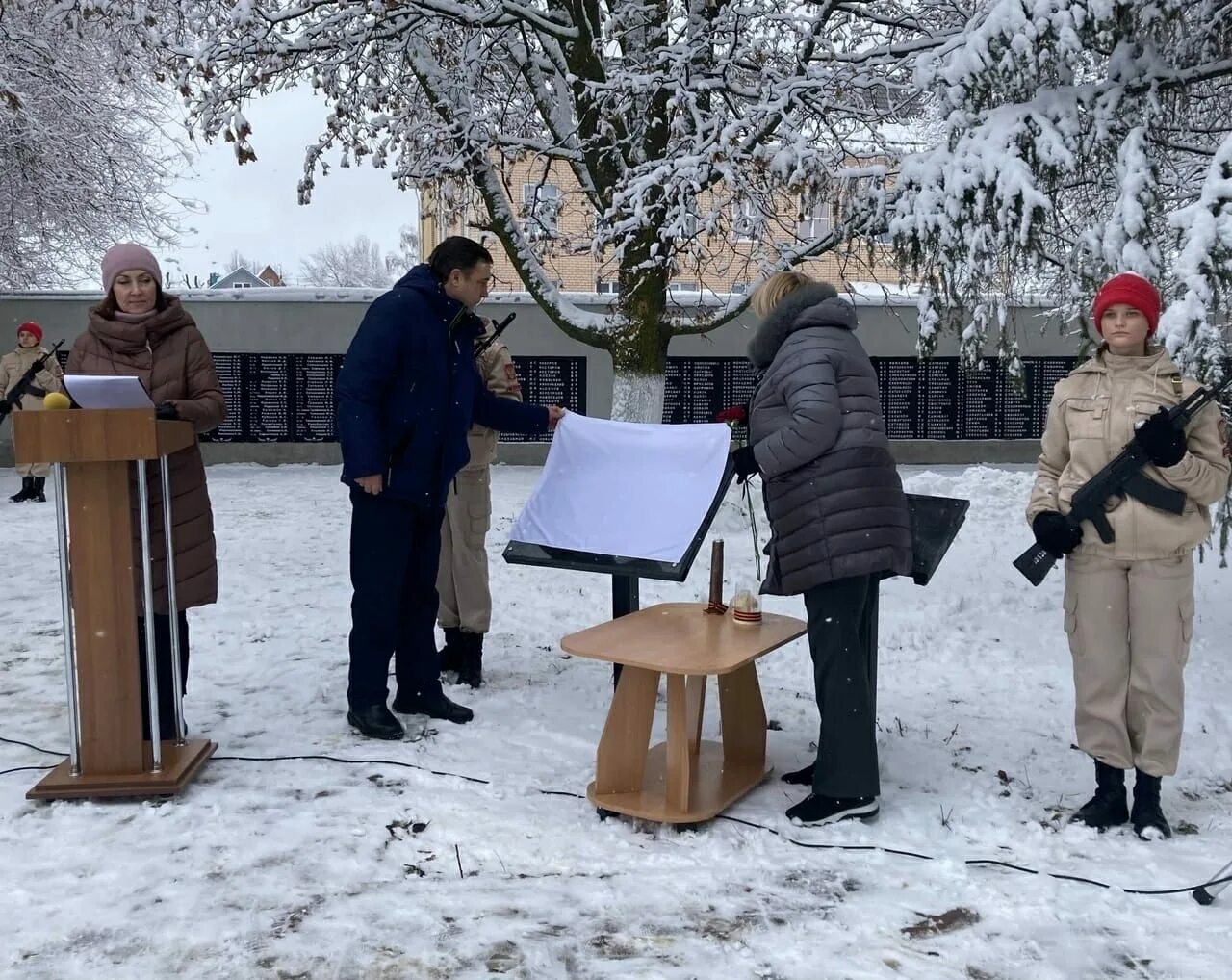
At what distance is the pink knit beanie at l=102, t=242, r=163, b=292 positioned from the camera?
4.15 m

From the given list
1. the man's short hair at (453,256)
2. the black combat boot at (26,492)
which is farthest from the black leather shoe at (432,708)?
the black combat boot at (26,492)

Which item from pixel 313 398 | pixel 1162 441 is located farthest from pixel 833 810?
pixel 313 398

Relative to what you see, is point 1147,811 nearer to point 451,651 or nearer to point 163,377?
point 451,651

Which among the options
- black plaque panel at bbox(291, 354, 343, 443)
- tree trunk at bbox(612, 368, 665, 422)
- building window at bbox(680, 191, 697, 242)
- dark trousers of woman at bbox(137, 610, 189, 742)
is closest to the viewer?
dark trousers of woman at bbox(137, 610, 189, 742)

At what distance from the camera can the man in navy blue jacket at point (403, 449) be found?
439 cm

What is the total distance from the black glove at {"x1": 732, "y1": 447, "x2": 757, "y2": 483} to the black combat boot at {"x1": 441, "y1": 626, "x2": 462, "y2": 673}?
77.8 inches

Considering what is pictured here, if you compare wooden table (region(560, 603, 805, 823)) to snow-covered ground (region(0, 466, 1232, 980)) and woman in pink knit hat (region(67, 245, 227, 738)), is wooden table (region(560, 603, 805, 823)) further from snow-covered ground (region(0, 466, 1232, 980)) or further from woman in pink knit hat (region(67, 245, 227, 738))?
woman in pink knit hat (region(67, 245, 227, 738))

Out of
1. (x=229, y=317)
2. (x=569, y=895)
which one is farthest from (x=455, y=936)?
(x=229, y=317)

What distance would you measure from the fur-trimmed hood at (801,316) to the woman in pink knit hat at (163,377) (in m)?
2.04

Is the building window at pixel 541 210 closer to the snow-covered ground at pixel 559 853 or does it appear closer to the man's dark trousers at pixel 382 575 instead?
the snow-covered ground at pixel 559 853

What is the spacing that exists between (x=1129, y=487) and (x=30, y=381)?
34.9 feet

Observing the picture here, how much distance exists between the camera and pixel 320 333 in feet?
46.9

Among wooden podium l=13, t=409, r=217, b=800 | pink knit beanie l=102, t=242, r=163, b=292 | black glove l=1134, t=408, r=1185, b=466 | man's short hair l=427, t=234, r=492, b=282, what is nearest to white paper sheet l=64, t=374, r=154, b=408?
wooden podium l=13, t=409, r=217, b=800

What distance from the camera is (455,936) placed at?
2.96m
